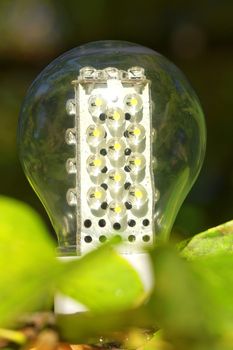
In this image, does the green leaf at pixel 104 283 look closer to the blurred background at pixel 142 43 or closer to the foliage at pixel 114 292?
the foliage at pixel 114 292

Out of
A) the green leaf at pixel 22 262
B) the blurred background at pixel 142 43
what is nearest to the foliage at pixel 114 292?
the green leaf at pixel 22 262

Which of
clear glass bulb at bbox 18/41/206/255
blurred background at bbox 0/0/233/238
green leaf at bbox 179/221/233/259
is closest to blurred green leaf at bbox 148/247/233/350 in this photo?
green leaf at bbox 179/221/233/259

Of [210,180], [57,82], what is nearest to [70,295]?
[57,82]

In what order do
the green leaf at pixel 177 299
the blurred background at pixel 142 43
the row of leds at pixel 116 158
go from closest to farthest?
the green leaf at pixel 177 299 → the row of leds at pixel 116 158 → the blurred background at pixel 142 43

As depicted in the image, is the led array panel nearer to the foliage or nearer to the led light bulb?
the led light bulb

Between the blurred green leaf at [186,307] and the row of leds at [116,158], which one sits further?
the row of leds at [116,158]

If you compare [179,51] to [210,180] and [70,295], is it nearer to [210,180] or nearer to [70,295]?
[210,180]

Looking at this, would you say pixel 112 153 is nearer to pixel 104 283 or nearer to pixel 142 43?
pixel 104 283
